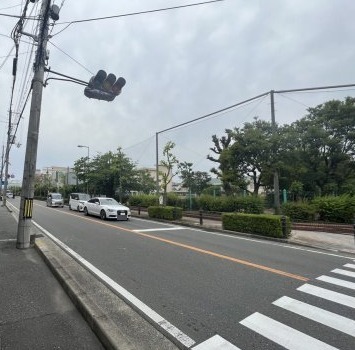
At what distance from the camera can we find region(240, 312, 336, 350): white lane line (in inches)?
145

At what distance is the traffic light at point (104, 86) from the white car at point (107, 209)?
11435mm

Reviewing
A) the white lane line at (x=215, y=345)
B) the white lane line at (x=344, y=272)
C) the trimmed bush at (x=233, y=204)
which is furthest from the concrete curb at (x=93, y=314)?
the trimmed bush at (x=233, y=204)

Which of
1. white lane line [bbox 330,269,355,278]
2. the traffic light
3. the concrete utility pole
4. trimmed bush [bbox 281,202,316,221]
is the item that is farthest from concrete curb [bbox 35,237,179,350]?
trimmed bush [bbox 281,202,316,221]

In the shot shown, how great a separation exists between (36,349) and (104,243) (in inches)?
293

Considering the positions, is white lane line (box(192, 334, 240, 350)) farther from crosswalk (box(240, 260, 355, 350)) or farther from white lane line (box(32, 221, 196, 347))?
crosswalk (box(240, 260, 355, 350))

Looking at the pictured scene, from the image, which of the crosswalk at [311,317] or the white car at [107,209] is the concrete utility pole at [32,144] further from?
the white car at [107,209]

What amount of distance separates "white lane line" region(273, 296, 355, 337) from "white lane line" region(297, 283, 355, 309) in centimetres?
59

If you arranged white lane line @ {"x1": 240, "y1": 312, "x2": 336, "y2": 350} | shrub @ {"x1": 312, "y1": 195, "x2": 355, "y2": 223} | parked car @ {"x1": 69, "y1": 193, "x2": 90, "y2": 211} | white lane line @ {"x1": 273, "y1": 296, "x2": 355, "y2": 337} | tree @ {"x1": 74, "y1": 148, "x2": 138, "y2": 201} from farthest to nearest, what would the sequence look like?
1. tree @ {"x1": 74, "y1": 148, "x2": 138, "y2": 201}
2. parked car @ {"x1": 69, "y1": 193, "x2": 90, "y2": 211}
3. shrub @ {"x1": 312, "y1": 195, "x2": 355, "y2": 223}
4. white lane line @ {"x1": 273, "y1": 296, "x2": 355, "y2": 337}
5. white lane line @ {"x1": 240, "y1": 312, "x2": 336, "y2": 350}

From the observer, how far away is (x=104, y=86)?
1003 cm

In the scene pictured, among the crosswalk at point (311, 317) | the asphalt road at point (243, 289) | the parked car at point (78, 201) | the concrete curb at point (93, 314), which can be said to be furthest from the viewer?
the parked car at point (78, 201)

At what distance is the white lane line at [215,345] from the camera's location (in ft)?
11.9

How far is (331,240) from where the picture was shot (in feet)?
40.8

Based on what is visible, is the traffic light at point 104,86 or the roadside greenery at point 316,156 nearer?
the traffic light at point 104,86

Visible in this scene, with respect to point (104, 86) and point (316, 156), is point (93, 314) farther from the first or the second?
point (316, 156)
